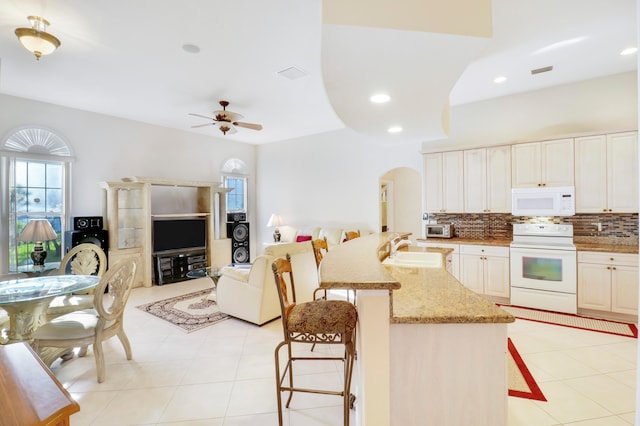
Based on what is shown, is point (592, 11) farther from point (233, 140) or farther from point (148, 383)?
point (233, 140)

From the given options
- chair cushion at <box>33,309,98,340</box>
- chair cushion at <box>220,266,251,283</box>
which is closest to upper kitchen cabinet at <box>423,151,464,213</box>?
chair cushion at <box>220,266,251,283</box>

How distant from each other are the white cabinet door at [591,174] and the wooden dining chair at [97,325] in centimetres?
546

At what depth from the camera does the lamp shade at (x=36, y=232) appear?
3.45m

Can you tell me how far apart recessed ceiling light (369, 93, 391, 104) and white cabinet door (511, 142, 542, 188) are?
275cm

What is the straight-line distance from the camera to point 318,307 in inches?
74.2

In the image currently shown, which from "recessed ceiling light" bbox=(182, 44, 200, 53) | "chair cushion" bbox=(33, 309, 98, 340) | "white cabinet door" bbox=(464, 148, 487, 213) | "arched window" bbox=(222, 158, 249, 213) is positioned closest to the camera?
"chair cushion" bbox=(33, 309, 98, 340)

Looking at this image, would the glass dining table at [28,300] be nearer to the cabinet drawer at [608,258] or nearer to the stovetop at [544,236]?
the stovetop at [544,236]

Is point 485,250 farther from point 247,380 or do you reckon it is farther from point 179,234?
point 179,234

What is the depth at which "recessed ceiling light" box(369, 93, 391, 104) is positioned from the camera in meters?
2.66

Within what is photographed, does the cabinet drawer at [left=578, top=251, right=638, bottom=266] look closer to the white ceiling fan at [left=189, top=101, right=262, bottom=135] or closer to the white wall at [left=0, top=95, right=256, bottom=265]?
the white ceiling fan at [left=189, top=101, right=262, bottom=135]

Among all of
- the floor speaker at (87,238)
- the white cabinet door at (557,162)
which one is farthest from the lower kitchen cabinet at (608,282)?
the floor speaker at (87,238)

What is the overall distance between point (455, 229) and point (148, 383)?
479 centimetres

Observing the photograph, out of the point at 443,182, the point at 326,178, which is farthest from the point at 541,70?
the point at 326,178

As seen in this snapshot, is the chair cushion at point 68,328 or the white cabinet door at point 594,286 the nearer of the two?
the chair cushion at point 68,328
